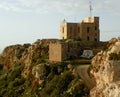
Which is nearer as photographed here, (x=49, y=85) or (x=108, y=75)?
(x=108, y=75)

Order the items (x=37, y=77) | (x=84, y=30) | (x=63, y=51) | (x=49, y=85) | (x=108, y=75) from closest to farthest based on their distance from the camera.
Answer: (x=108, y=75) → (x=49, y=85) → (x=37, y=77) → (x=63, y=51) → (x=84, y=30)

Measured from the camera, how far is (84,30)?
65062 mm

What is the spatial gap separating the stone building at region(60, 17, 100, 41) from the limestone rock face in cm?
2094

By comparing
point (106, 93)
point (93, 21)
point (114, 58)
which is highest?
point (93, 21)

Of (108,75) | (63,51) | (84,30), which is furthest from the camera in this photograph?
(84,30)

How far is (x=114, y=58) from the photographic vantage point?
4047 cm

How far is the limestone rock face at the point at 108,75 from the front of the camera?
32.8m

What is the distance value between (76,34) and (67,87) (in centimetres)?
2223

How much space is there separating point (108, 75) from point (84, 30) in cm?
2876

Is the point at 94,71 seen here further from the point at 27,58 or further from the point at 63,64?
the point at 27,58

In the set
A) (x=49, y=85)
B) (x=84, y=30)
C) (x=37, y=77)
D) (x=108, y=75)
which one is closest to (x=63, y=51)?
(x=37, y=77)

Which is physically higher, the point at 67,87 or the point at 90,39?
the point at 90,39

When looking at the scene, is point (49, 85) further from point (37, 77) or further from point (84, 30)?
point (84, 30)

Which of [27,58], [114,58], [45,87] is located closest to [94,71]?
[114,58]
